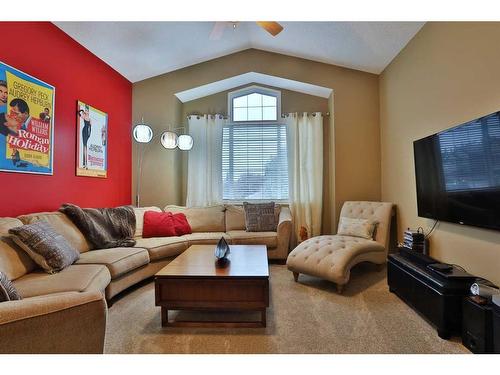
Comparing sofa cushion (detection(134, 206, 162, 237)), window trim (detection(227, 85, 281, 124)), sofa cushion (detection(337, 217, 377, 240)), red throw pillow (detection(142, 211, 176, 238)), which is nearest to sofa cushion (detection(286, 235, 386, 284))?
sofa cushion (detection(337, 217, 377, 240))

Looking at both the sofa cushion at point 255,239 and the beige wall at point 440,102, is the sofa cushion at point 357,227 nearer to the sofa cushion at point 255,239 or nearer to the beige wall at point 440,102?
the beige wall at point 440,102

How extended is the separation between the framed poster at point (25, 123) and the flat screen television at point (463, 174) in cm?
387

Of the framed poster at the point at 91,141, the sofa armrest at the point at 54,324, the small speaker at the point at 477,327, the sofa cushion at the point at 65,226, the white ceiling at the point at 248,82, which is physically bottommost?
the small speaker at the point at 477,327

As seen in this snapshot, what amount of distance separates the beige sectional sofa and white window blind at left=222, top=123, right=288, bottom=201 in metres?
0.53

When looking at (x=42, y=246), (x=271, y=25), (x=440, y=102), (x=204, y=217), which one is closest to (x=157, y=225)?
(x=204, y=217)

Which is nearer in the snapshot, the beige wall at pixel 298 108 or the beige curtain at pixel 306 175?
the beige curtain at pixel 306 175

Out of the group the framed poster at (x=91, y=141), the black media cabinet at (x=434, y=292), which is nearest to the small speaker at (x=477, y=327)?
the black media cabinet at (x=434, y=292)

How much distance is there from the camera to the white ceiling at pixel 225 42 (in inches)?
128

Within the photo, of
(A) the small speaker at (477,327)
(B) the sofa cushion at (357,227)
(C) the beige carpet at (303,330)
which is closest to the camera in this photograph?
(A) the small speaker at (477,327)

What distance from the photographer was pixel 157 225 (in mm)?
3807

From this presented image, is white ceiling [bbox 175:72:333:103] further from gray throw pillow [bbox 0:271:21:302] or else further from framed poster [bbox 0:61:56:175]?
gray throw pillow [bbox 0:271:21:302]

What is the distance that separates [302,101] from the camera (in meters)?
4.84
